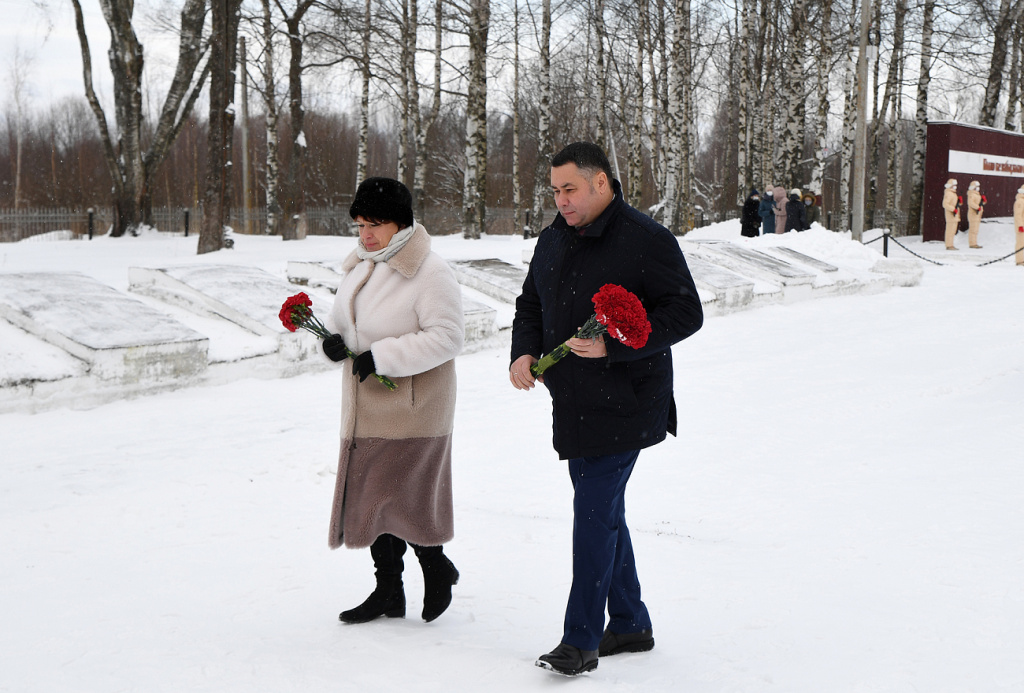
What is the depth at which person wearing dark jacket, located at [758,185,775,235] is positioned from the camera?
20.2 metres

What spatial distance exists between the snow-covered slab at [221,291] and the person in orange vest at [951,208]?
59.6 feet

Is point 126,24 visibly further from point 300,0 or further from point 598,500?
point 598,500

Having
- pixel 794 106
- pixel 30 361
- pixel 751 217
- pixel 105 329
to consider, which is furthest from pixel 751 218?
pixel 30 361

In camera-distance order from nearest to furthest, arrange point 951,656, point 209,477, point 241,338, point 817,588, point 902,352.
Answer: point 951,656 < point 817,588 < point 209,477 < point 241,338 < point 902,352

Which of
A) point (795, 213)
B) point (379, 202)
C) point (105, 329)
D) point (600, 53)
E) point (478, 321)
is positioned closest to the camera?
point (379, 202)

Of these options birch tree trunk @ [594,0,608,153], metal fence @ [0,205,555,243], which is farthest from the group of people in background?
metal fence @ [0,205,555,243]

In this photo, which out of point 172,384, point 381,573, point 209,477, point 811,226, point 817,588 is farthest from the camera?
point 811,226

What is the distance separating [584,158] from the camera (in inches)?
111

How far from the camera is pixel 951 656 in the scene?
297cm

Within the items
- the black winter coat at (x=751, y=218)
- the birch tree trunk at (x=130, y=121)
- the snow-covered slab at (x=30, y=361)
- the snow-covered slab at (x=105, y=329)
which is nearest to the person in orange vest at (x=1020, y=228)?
the black winter coat at (x=751, y=218)

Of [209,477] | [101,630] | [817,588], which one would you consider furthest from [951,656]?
[209,477]

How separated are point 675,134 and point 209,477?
20047mm

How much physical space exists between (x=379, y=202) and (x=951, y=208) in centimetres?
2171

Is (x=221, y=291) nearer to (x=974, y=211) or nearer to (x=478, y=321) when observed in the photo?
(x=478, y=321)
